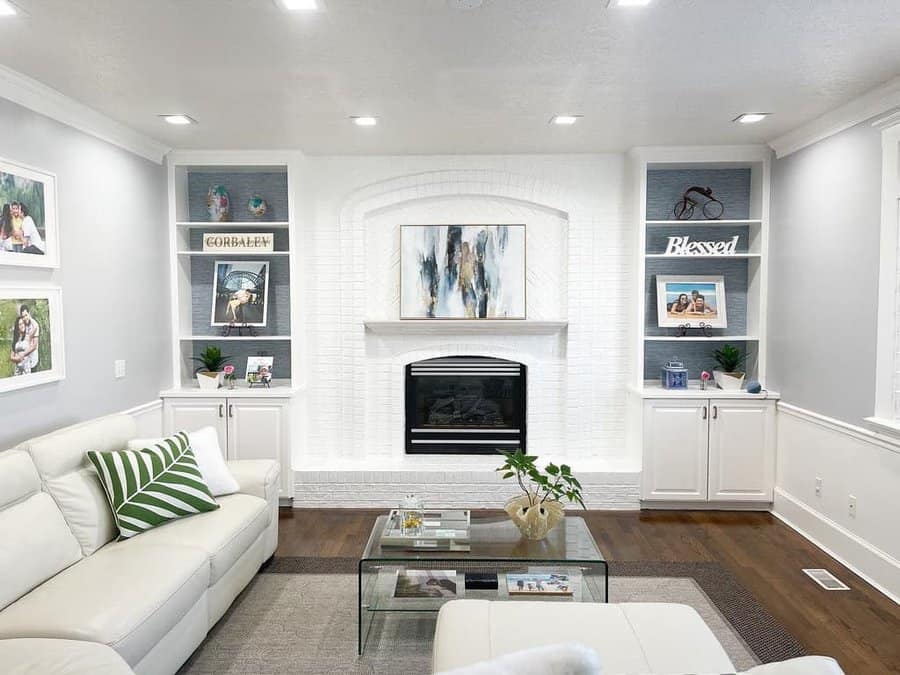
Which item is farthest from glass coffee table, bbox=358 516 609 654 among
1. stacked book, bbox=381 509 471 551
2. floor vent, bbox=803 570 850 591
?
floor vent, bbox=803 570 850 591

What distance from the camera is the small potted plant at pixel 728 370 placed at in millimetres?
4430

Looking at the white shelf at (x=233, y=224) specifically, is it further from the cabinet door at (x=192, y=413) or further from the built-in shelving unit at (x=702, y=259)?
the built-in shelving unit at (x=702, y=259)

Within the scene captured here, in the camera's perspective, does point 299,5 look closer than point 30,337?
Yes

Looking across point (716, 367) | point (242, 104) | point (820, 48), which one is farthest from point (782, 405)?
point (242, 104)

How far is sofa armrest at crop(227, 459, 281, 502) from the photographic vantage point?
329 cm

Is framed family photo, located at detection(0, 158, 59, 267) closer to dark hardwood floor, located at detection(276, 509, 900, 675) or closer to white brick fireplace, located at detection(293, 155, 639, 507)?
white brick fireplace, located at detection(293, 155, 639, 507)

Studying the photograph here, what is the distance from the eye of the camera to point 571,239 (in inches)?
183

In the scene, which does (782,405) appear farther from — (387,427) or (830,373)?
(387,427)

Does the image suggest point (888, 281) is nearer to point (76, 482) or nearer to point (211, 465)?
point (211, 465)

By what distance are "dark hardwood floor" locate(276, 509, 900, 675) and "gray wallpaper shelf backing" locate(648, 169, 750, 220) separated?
2212 millimetres

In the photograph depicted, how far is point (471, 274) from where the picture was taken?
4.68 m

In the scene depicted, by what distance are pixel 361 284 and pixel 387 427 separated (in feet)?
3.69

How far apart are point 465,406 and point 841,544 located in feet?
8.39

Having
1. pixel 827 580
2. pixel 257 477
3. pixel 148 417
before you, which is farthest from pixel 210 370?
pixel 827 580
